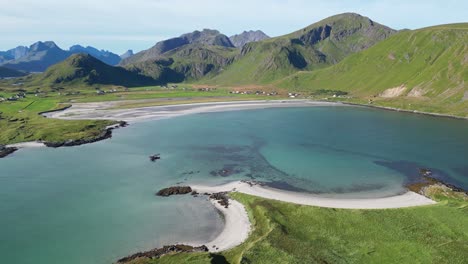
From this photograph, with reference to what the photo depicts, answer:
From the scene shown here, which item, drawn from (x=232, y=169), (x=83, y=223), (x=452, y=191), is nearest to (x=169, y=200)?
(x=83, y=223)

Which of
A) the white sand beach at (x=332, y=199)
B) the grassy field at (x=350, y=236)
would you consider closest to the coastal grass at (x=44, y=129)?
the white sand beach at (x=332, y=199)

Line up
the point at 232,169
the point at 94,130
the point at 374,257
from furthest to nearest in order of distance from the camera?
the point at 94,130 < the point at 232,169 < the point at 374,257

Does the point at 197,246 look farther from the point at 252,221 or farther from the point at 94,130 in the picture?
the point at 94,130

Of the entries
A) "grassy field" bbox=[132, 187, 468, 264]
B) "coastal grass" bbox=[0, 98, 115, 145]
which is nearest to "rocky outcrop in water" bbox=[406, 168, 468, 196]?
"grassy field" bbox=[132, 187, 468, 264]

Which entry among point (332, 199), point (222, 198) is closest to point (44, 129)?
point (222, 198)

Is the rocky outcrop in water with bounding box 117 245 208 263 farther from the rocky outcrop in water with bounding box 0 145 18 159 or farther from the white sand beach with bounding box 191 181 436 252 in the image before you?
the rocky outcrop in water with bounding box 0 145 18 159

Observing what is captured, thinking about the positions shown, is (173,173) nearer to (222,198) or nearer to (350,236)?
(222,198)

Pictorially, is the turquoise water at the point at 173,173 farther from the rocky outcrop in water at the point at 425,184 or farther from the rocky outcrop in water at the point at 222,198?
the rocky outcrop in water at the point at 222,198
